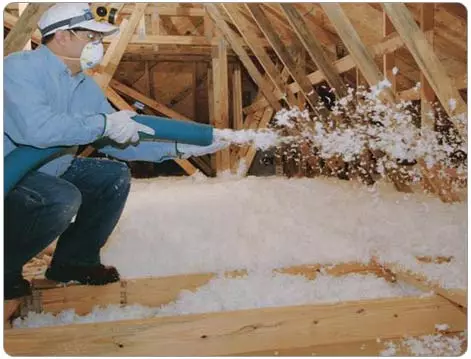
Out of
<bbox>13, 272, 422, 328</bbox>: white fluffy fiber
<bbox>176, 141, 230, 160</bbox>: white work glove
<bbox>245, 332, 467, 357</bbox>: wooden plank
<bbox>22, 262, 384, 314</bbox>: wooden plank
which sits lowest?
<bbox>245, 332, 467, 357</bbox>: wooden plank

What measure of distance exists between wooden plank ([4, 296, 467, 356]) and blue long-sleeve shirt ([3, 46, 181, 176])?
0.46 m

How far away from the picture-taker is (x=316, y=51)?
7.61 feet

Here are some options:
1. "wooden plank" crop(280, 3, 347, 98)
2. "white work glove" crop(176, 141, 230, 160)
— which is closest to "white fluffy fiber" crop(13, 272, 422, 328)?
"white work glove" crop(176, 141, 230, 160)

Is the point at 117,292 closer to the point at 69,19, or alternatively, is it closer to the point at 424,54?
the point at 69,19

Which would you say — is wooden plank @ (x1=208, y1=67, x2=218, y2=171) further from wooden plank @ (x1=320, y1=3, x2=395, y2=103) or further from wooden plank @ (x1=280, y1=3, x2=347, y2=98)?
wooden plank @ (x1=320, y1=3, x2=395, y2=103)

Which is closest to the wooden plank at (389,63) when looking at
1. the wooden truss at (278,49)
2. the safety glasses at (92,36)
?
the wooden truss at (278,49)

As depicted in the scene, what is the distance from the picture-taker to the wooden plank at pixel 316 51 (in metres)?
2.18

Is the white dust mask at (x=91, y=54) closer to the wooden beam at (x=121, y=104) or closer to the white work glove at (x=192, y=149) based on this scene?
the white work glove at (x=192, y=149)

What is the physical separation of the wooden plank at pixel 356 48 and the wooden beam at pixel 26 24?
1026 millimetres

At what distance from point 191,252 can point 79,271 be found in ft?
1.37

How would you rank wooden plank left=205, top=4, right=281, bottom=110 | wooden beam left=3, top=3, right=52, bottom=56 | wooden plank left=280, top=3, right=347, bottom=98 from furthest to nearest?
wooden plank left=205, top=4, right=281, bottom=110 < wooden plank left=280, top=3, right=347, bottom=98 < wooden beam left=3, top=3, right=52, bottom=56

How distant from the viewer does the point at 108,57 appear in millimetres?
2398

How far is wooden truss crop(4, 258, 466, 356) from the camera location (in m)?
1.19

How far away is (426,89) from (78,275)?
1.47 metres
